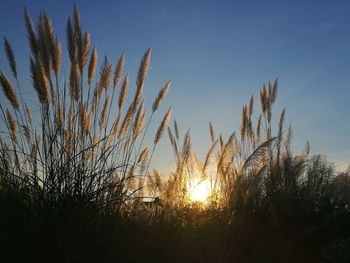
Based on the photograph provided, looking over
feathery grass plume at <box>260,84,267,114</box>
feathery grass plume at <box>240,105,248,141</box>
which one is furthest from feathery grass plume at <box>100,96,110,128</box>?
feathery grass plume at <box>260,84,267,114</box>

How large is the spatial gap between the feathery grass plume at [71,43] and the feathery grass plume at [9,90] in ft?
1.92

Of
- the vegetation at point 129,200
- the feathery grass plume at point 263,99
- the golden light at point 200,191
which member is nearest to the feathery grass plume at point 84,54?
the vegetation at point 129,200

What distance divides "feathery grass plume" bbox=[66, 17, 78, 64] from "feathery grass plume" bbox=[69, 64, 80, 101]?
0.20 ft

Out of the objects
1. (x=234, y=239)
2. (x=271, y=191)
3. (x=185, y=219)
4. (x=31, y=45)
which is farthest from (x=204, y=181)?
(x=31, y=45)

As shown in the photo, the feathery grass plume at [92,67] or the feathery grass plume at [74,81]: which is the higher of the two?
the feathery grass plume at [92,67]

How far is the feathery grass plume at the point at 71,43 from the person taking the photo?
3.89m

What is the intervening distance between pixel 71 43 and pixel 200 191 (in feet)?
6.90

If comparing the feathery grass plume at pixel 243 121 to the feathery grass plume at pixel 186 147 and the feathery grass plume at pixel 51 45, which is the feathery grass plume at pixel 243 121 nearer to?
the feathery grass plume at pixel 186 147

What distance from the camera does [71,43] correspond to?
3.89 metres

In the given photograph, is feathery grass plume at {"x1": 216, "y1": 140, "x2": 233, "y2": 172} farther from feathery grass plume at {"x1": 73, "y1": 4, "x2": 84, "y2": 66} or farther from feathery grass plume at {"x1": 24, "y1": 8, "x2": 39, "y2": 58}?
feathery grass plume at {"x1": 24, "y1": 8, "x2": 39, "y2": 58}

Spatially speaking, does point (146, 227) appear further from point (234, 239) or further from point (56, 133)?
point (56, 133)

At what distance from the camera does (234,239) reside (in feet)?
11.6

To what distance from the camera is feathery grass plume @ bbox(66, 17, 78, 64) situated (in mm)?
3887

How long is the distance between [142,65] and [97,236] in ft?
5.78
